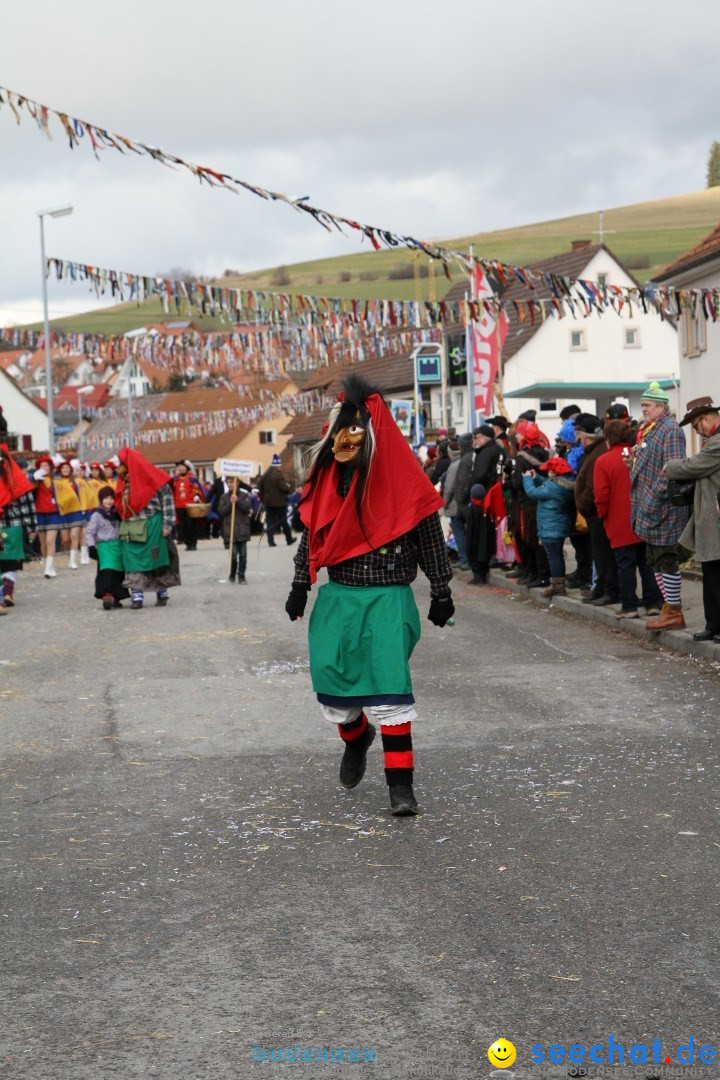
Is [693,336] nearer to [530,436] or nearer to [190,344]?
[190,344]

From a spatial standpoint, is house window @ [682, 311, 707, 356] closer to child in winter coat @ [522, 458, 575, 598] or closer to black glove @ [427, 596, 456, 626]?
child in winter coat @ [522, 458, 575, 598]

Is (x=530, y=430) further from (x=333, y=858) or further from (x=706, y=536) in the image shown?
(x=333, y=858)

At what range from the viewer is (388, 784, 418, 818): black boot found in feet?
21.0

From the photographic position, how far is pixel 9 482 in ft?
55.3

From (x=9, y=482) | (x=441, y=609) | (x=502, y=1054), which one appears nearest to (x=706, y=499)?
(x=441, y=609)

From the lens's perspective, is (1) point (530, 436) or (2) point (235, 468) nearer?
(1) point (530, 436)

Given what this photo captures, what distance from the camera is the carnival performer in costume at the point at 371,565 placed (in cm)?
651

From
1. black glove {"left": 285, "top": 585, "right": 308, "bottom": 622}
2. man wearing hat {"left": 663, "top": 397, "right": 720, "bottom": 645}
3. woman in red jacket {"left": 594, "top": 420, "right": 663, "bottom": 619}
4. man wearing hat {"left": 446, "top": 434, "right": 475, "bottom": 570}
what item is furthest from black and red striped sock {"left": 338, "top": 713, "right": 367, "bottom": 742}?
man wearing hat {"left": 446, "top": 434, "right": 475, "bottom": 570}

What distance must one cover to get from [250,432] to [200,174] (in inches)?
3538

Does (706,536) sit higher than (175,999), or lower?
higher

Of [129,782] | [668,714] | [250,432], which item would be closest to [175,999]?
[129,782]

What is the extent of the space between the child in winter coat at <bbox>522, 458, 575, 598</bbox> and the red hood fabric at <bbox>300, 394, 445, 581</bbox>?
8.52 metres

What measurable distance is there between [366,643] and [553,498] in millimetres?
8908

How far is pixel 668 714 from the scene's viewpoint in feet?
29.0
